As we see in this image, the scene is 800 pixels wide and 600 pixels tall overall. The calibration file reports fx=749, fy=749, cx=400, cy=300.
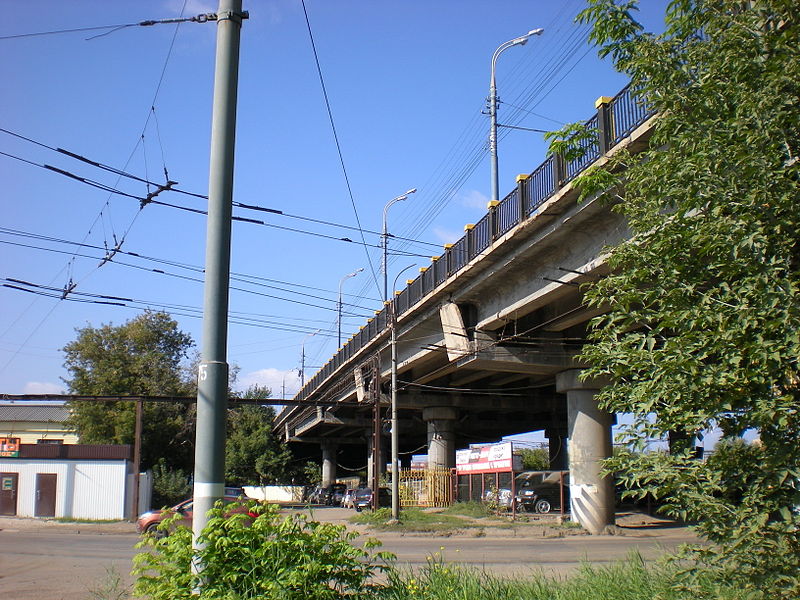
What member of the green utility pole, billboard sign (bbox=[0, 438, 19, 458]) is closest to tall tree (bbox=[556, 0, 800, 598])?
the green utility pole

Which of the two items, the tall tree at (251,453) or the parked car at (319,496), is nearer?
the parked car at (319,496)

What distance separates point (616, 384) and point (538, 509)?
1180 inches

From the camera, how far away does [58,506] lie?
38938mm

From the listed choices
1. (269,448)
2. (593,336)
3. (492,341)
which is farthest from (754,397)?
(269,448)

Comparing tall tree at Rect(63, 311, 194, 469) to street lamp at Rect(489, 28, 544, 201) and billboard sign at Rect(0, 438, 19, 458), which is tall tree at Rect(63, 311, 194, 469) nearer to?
billboard sign at Rect(0, 438, 19, 458)

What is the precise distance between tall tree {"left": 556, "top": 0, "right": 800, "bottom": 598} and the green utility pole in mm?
3183

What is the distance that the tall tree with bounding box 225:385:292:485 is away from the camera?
7106 cm

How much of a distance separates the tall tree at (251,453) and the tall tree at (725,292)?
67246 millimetres

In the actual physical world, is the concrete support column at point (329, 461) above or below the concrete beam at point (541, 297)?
below

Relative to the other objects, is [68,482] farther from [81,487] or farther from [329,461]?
[329,461]

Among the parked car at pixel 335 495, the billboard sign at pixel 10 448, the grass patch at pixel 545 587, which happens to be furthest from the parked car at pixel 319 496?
the grass patch at pixel 545 587

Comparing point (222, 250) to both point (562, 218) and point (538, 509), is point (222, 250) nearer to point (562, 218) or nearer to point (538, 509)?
point (562, 218)

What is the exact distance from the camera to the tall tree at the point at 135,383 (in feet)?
183

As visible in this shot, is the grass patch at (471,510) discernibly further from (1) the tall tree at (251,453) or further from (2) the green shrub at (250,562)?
(1) the tall tree at (251,453)
